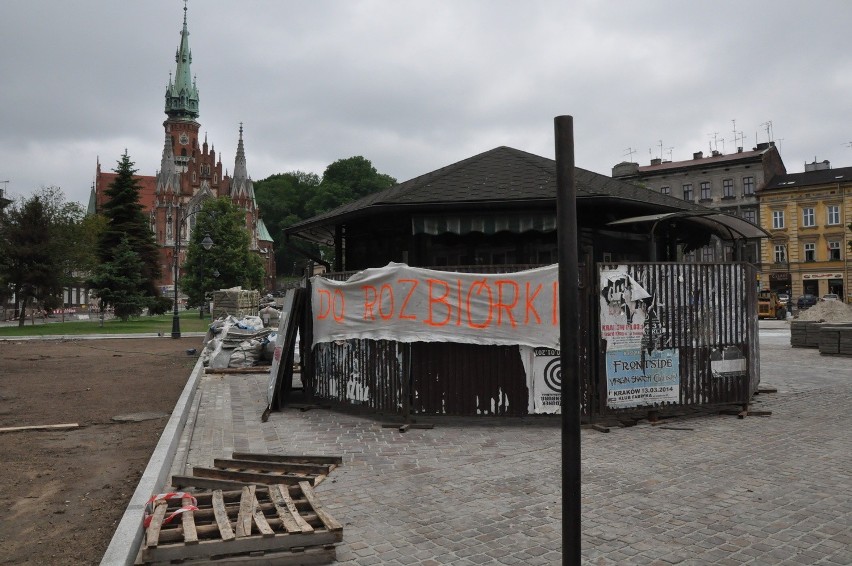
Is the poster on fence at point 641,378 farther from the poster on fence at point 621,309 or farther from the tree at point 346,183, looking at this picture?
the tree at point 346,183

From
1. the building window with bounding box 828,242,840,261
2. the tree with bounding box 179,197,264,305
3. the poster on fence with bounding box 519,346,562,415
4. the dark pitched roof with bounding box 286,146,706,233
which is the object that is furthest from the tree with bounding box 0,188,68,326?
the building window with bounding box 828,242,840,261

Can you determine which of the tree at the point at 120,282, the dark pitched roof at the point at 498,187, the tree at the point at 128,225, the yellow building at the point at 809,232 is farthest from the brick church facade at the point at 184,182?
the dark pitched roof at the point at 498,187

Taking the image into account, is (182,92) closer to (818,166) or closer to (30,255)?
(30,255)

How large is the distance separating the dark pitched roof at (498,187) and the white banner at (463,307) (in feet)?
5.16

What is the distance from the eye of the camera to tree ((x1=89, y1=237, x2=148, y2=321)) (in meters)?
43.4

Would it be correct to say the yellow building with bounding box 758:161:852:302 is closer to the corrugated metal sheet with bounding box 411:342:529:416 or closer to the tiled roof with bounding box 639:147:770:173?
the tiled roof with bounding box 639:147:770:173

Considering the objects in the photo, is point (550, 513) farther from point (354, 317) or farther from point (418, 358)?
point (354, 317)

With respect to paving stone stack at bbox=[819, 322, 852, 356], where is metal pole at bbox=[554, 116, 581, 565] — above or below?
above

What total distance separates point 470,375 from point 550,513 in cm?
363

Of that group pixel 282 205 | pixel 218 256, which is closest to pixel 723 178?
pixel 218 256

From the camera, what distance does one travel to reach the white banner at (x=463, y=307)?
8.59 meters

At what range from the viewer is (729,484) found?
5934 millimetres

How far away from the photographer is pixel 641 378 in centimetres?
874

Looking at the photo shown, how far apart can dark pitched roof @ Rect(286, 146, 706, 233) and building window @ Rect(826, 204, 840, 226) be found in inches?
2130
